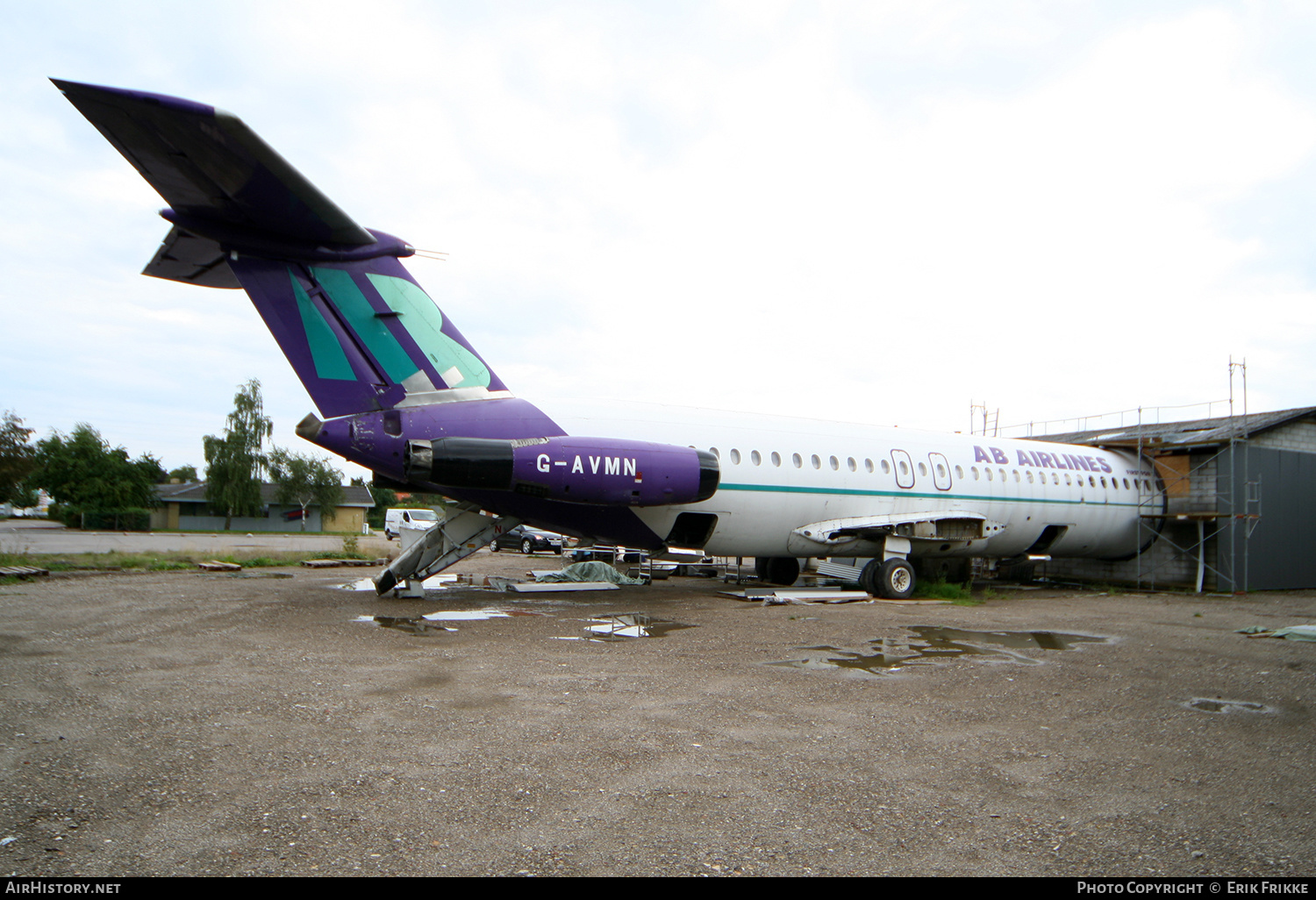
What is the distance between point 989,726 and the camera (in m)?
5.53

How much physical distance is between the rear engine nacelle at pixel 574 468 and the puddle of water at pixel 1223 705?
734cm

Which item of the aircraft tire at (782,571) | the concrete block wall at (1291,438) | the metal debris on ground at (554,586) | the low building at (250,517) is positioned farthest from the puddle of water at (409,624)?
the low building at (250,517)

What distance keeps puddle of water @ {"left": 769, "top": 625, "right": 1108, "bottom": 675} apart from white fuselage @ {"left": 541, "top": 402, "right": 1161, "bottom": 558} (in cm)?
416

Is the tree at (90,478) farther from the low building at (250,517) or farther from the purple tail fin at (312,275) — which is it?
the purple tail fin at (312,275)

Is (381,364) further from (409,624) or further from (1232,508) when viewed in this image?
(1232,508)

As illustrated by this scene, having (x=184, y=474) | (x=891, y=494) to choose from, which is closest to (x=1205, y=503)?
(x=891, y=494)

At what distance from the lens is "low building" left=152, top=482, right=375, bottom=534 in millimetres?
55156

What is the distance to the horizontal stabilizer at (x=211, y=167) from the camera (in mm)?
7195

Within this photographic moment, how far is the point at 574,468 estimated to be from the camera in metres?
11.3

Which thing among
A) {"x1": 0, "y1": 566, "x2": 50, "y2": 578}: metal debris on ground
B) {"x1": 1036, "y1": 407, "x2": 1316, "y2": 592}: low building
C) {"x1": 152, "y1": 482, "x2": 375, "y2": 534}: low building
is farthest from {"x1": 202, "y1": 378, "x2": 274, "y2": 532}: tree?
{"x1": 1036, "y1": 407, "x2": 1316, "y2": 592}: low building

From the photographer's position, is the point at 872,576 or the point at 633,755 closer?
the point at 633,755

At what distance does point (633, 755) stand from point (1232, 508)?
20324 millimetres

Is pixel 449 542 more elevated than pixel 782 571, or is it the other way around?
pixel 449 542
